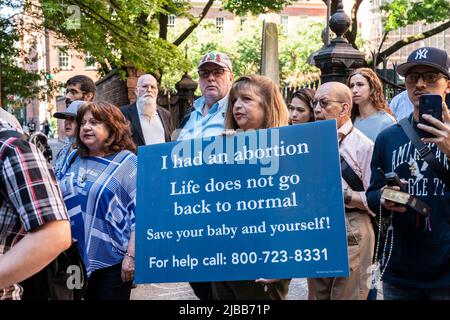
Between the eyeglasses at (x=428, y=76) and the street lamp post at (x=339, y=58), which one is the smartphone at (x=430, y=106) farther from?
the street lamp post at (x=339, y=58)

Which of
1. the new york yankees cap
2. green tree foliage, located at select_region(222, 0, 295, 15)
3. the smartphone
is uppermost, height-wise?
green tree foliage, located at select_region(222, 0, 295, 15)

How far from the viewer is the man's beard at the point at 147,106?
7.41m

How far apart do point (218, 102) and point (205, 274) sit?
1845mm

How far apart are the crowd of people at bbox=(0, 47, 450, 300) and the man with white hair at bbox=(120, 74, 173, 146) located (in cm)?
194

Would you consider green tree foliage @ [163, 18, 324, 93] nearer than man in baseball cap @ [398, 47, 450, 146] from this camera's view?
No

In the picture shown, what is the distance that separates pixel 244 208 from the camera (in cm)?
350

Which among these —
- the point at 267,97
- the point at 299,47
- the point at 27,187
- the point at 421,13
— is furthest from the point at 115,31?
the point at 299,47

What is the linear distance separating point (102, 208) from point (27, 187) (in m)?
2.32

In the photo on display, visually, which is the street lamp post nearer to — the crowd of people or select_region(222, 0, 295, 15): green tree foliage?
the crowd of people

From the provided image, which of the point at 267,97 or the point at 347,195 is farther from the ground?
the point at 267,97

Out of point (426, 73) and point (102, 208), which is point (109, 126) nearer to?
point (102, 208)

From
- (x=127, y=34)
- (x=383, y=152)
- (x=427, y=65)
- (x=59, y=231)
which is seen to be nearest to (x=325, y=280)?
(x=383, y=152)

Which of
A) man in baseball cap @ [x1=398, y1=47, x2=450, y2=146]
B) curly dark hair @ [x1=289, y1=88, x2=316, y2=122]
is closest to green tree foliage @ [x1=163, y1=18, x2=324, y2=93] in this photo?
curly dark hair @ [x1=289, y1=88, x2=316, y2=122]

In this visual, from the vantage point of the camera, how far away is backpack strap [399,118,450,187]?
347 centimetres
